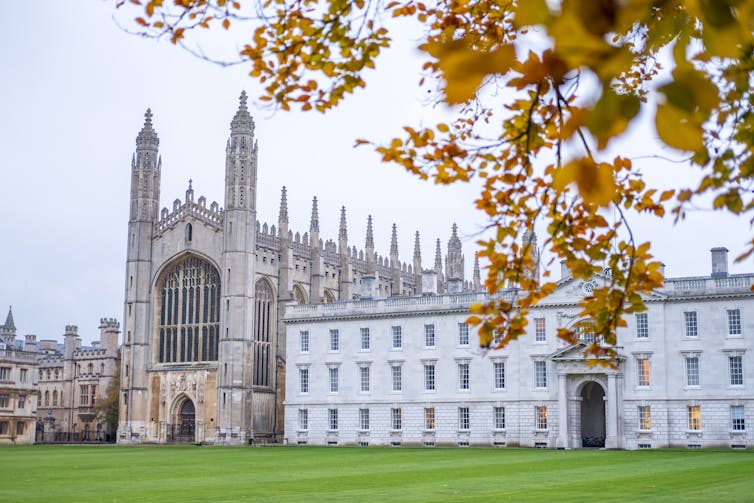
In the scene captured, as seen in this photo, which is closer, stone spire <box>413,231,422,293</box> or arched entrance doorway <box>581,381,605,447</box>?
arched entrance doorway <box>581,381,605,447</box>

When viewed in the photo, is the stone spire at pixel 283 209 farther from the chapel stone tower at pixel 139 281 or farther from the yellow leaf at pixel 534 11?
the yellow leaf at pixel 534 11

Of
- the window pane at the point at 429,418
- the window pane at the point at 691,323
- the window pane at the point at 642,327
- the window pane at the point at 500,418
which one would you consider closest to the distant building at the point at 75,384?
the window pane at the point at 429,418

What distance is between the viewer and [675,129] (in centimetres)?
283

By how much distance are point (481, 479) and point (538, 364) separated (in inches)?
1162

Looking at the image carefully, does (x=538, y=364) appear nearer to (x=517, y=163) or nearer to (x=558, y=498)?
(x=558, y=498)

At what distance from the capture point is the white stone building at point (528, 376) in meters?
51.0

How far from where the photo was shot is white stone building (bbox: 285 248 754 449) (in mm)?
50969

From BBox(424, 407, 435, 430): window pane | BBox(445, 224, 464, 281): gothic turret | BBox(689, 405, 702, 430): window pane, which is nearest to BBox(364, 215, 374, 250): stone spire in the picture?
BBox(445, 224, 464, 281): gothic turret

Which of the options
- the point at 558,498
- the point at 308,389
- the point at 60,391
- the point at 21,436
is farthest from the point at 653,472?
the point at 60,391

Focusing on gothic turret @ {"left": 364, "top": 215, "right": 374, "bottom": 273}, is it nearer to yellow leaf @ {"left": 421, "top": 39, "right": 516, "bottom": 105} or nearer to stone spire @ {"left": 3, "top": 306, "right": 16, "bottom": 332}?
stone spire @ {"left": 3, "top": 306, "right": 16, "bottom": 332}

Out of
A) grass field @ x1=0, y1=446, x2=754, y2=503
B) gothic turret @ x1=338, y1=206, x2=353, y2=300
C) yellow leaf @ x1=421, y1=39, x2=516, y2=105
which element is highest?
gothic turret @ x1=338, y1=206, x2=353, y2=300

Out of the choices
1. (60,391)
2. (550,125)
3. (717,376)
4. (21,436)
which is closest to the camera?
(550,125)

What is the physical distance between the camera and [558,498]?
20469mm

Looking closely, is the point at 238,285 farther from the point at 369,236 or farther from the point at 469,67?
the point at 469,67
